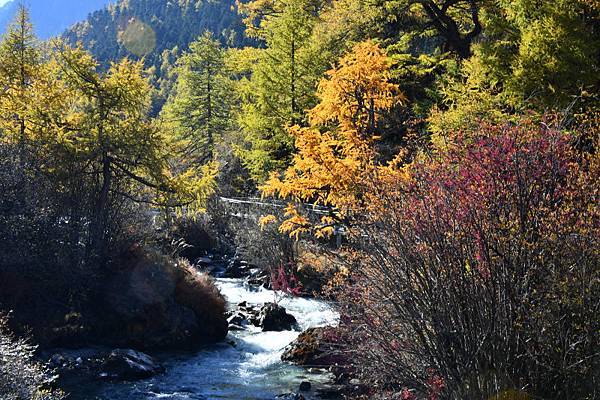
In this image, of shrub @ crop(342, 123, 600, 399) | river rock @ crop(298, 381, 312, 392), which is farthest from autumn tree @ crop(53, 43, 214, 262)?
shrub @ crop(342, 123, 600, 399)

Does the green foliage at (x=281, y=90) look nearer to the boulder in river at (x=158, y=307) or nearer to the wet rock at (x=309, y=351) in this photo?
the boulder in river at (x=158, y=307)

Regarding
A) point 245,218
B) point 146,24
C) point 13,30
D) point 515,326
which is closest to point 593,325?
point 515,326

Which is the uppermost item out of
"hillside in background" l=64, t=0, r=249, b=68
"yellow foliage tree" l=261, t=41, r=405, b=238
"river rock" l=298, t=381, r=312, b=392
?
"hillside in background" l=64, t=0, r=249, b=68

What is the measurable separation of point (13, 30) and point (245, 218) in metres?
9.74

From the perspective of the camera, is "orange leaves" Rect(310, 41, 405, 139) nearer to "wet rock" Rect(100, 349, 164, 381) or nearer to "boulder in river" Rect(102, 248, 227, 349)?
"boulder in river" Rect(102, 248, 227, 349)

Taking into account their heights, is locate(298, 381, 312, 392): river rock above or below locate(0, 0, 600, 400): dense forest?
below

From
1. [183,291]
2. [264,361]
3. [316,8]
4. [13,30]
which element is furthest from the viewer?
[316,8]

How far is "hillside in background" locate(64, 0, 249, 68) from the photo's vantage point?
135750mm

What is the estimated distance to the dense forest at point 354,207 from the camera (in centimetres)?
545

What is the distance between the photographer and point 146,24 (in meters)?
156

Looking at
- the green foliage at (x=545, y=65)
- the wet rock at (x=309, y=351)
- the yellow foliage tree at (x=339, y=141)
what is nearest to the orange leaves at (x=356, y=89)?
the yellow foliage tree at (x=339, y=141)

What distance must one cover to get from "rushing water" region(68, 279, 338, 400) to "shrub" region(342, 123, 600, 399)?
171 inches

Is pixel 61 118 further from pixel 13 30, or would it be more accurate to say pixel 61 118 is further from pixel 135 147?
pixel 13 30

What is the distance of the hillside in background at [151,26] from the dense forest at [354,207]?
98.0 meters
